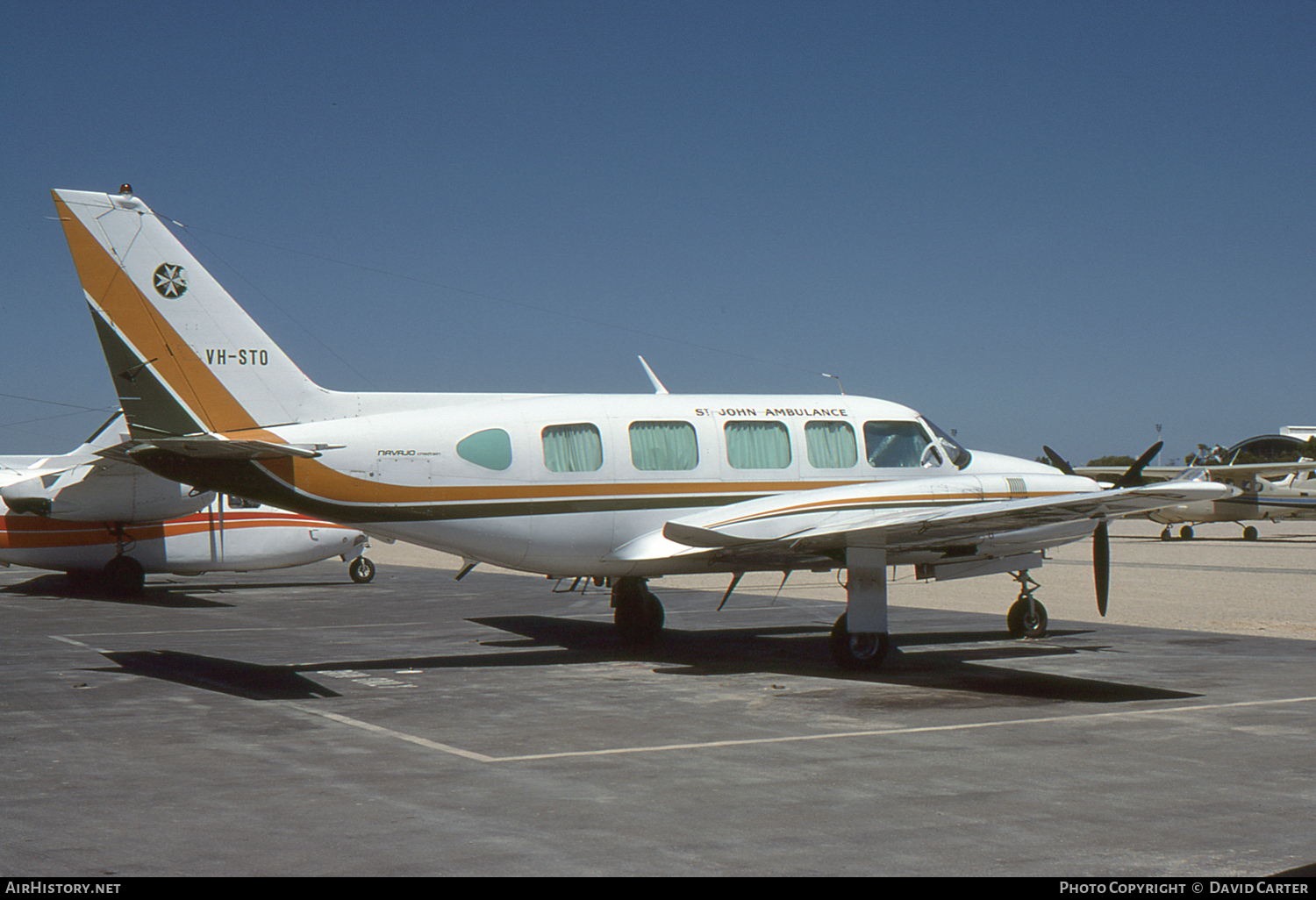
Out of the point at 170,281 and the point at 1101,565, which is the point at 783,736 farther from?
the point at 170,281

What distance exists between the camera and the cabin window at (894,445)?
16.8m

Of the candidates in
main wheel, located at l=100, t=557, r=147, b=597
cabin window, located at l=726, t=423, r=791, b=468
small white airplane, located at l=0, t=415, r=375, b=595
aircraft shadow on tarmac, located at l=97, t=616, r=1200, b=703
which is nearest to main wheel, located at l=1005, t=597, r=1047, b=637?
aircraft shadow on tarmac, located at l=97, t=616, r=1200, b=703

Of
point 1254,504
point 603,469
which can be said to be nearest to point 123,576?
point 603,469

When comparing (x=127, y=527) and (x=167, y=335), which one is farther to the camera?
(x=127, y=527)

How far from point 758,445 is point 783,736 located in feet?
20.7

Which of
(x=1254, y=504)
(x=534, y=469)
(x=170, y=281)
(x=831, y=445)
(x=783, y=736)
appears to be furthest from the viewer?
(x=1254, y=504)

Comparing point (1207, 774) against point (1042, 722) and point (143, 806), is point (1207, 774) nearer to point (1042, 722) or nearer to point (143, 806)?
point (1042, 722)

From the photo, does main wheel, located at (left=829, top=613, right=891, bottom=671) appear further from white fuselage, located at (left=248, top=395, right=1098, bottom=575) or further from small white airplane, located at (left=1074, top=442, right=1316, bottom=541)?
small white airplane, located at (left=1074, top=442, right=1316, bottom=541)

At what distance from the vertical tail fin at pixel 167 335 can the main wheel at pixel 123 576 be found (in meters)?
14.6

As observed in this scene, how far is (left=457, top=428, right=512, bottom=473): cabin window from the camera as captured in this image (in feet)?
47.8

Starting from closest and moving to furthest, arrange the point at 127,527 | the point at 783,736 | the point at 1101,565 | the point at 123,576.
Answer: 1. the point at 783,736
2. the point at 1101,565
3. the point at 123,576
4. the point at 127,527

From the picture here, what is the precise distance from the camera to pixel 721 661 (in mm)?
15836

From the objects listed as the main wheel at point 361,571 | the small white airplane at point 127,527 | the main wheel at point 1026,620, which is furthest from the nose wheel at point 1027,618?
the main wheel at point 361,571

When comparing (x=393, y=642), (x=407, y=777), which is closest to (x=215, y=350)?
(x=393, y=642)
